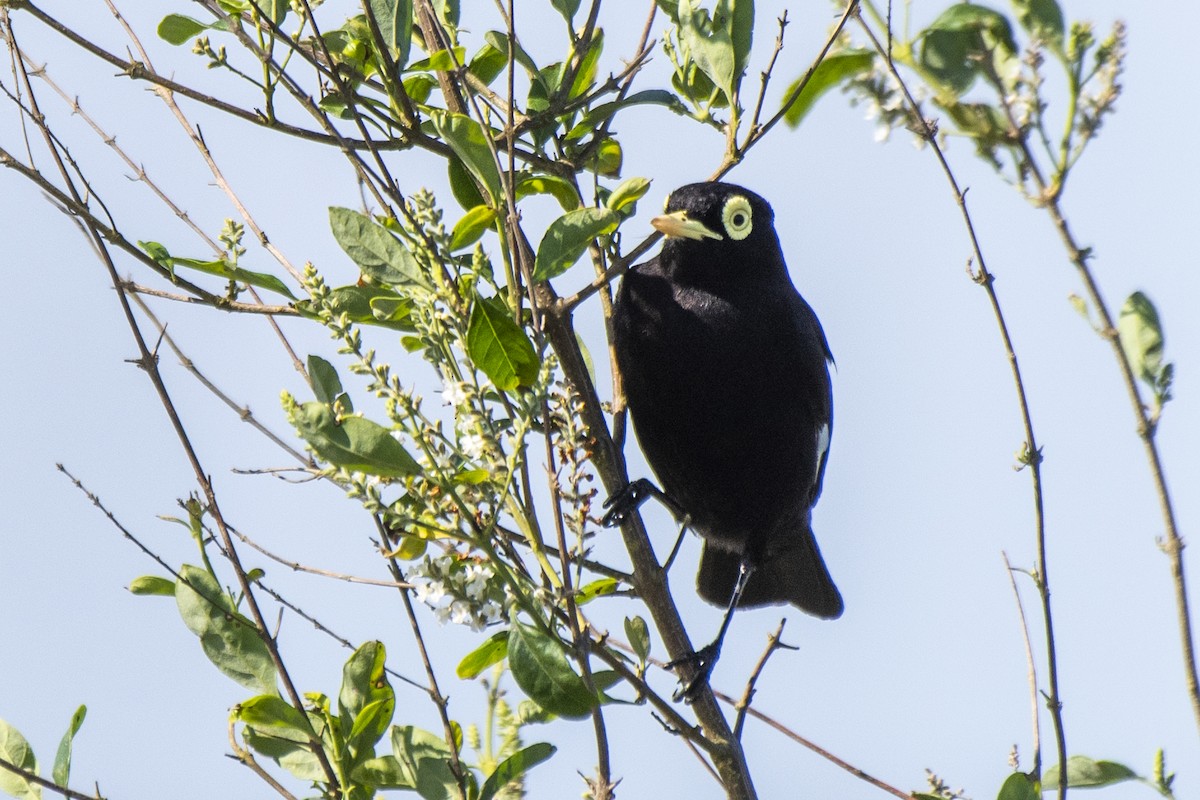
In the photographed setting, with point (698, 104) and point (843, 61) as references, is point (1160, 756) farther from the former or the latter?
point (698, 104)

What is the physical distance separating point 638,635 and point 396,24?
1409mm

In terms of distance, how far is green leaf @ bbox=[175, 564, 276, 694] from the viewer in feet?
8.52

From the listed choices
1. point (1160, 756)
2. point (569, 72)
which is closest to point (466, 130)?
point (569, 72)

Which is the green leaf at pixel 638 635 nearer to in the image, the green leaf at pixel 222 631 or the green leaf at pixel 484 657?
the green leaf at pixel 484 657

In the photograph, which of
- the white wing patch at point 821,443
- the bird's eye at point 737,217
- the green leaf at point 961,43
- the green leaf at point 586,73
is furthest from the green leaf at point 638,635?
the white wing patch at point 821,443

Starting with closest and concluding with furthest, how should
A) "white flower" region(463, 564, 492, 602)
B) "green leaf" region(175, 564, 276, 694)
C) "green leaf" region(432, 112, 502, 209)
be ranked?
"white flower" region(463, 564, 492, 602), "green leaf" region(432, 112, 502, 209), "green leaf" region(175, 564, 276, 694)

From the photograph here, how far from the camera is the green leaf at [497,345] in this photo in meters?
2.38

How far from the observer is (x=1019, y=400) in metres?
2.24

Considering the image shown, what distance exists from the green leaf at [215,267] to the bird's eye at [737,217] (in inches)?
71.5

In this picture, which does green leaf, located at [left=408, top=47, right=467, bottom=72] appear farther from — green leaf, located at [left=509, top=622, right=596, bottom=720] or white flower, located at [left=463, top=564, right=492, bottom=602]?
green leaf, located at [left=509, top=622, right=596, bottom=720]

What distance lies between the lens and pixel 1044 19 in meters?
1.92

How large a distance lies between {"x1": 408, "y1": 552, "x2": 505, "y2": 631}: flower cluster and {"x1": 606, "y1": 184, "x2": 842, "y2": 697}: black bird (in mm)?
1818

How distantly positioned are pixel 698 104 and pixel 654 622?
4.12ft

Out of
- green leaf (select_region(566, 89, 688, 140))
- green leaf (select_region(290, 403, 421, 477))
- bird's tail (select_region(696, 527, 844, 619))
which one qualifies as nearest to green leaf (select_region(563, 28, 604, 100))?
green leaf (select_region(566, 89, 688, 140))
